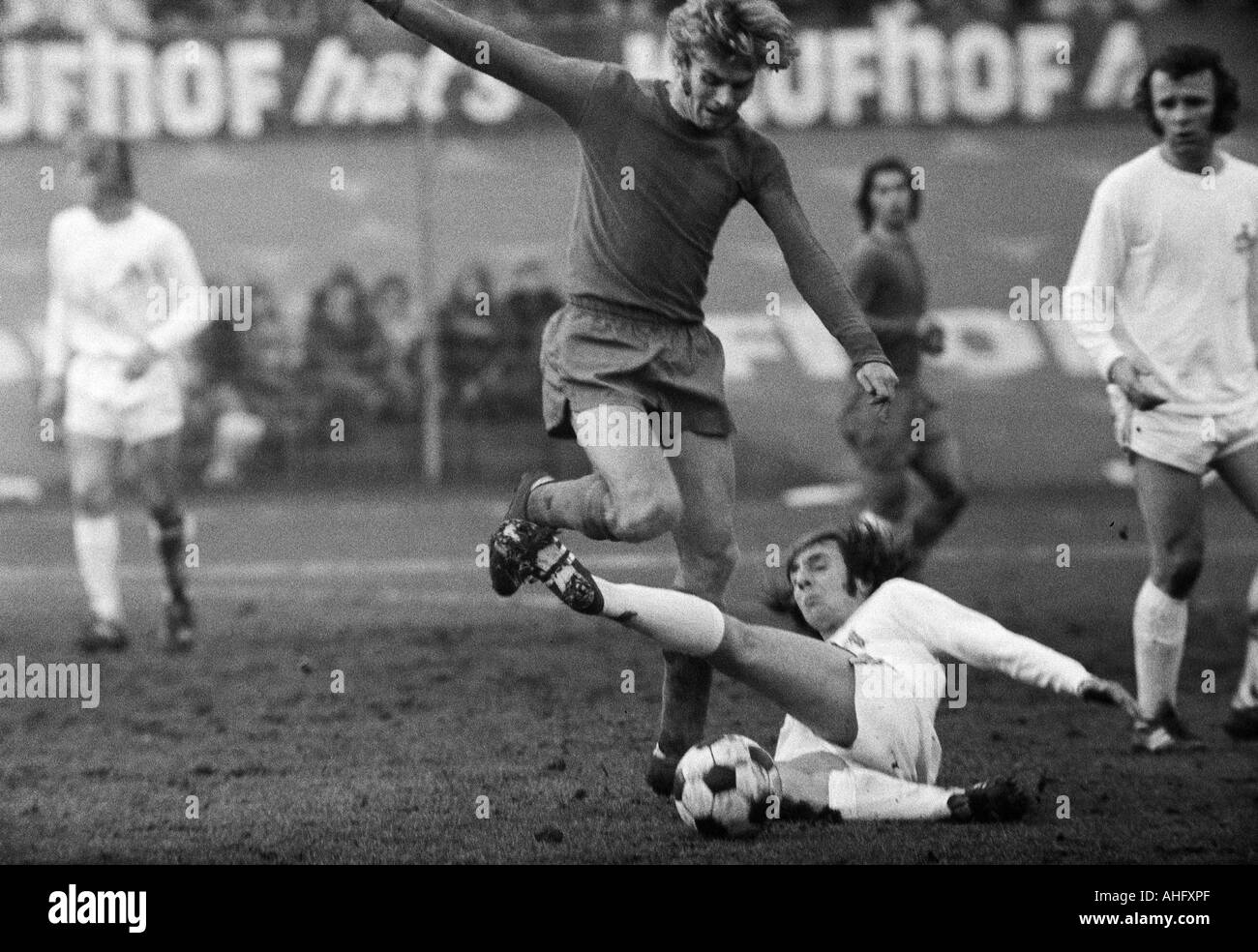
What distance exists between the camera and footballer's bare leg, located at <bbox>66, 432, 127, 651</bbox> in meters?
10.5

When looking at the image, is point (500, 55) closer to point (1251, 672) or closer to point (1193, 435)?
point (1193, 435)

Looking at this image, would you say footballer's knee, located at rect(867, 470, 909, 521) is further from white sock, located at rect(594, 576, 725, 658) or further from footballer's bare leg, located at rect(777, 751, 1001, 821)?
white sock, located at rect(594, 576, 725, 658)

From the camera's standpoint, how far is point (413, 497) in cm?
1764

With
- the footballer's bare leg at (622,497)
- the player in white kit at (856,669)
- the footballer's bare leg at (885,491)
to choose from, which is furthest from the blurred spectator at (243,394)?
the player in white kit at (856,669)

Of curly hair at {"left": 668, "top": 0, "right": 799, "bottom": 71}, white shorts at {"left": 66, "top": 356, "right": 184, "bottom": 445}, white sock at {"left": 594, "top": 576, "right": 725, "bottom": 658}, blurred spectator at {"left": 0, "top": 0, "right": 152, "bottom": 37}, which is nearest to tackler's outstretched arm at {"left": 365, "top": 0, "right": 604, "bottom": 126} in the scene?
curly hair at {"left": 668, "top": 0, "right": 799, "bottom": 71}

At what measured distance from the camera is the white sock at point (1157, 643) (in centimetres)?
787

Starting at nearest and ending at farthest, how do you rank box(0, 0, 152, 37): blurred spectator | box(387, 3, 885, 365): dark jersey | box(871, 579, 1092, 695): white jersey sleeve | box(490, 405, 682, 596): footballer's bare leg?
box(871, 579, 1092, 695): white jersey sleeve → box(490, 405, 682, 596): footballer's bare leg → box(387, 3, 885, 365): dark jersey → box(0, 0, 152, 37): blurred spectator

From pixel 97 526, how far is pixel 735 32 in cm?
549

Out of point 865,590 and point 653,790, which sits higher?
point 865,590

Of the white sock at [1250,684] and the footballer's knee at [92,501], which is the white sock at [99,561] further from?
the white sock at [1250,684]

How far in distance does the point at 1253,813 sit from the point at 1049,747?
1235 mm

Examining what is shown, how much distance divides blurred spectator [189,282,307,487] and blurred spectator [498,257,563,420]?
1.69 m
